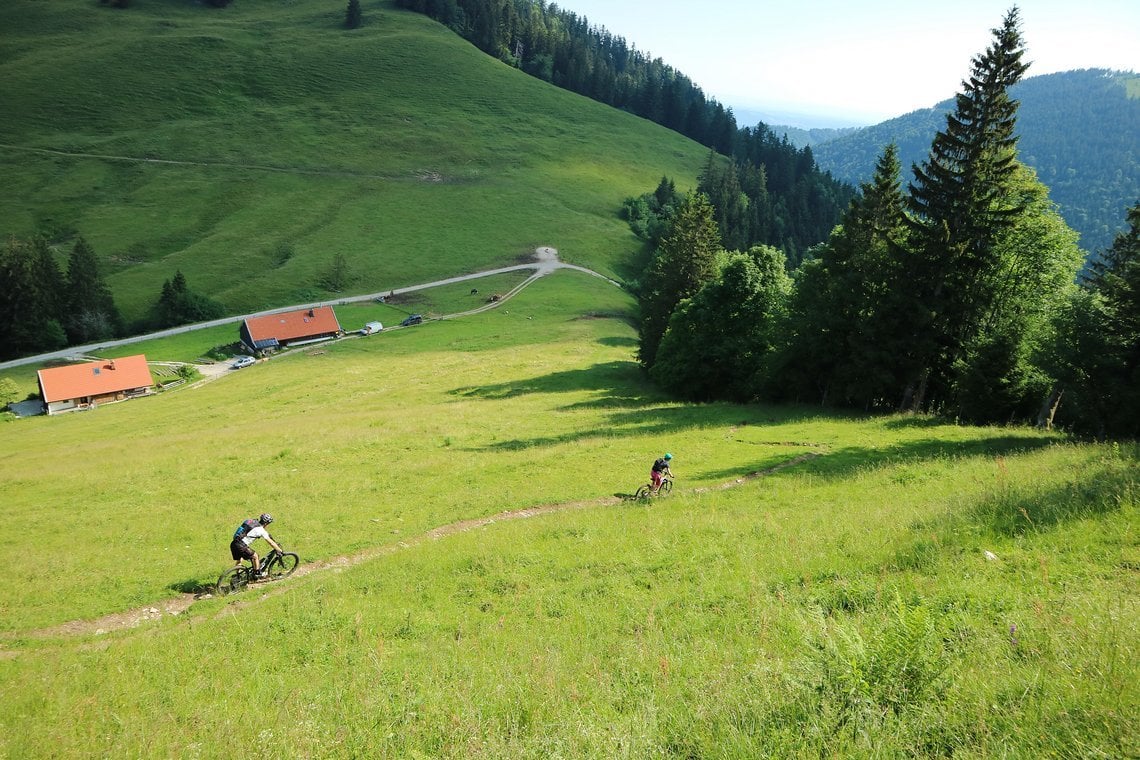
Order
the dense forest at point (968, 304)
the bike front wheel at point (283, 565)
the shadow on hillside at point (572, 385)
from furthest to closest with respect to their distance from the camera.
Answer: the shadow on hillside at point (572, 385), the dense forest at point (968, 304), the bike front wheel at point (283, 565)

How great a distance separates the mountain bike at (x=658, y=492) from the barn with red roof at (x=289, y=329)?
3216 inches

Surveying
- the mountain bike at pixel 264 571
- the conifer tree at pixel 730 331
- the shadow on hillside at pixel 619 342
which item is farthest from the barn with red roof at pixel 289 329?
the mountain bike at pixel 264 571

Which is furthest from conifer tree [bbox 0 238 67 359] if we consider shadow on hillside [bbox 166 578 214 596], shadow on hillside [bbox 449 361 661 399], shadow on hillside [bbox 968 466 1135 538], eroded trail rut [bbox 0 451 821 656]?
shadow on hillside [bbox 968 466 1135 538]

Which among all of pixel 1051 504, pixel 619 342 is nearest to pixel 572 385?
pixel 619 342

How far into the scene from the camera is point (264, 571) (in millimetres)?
19188

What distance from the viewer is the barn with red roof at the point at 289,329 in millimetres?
90062

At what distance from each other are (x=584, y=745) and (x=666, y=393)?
4663cm

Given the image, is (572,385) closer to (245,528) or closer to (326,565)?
(326,565)

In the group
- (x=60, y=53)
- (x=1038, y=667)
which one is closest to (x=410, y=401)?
(x=1038, y=667)

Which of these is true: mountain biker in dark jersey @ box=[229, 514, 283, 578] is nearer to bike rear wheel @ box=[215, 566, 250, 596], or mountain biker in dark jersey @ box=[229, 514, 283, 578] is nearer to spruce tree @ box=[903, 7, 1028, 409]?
bike rear wheel @ box=[215, 566, 250, 596]

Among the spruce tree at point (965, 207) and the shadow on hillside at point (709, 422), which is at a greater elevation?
the spruce tree at point (965, 207)

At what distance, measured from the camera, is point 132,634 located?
15617 mm

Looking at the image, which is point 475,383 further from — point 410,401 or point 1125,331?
point 1125,331

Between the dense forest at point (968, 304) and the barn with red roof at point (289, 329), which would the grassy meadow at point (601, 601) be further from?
the barn with red roof at point (289, 329)
